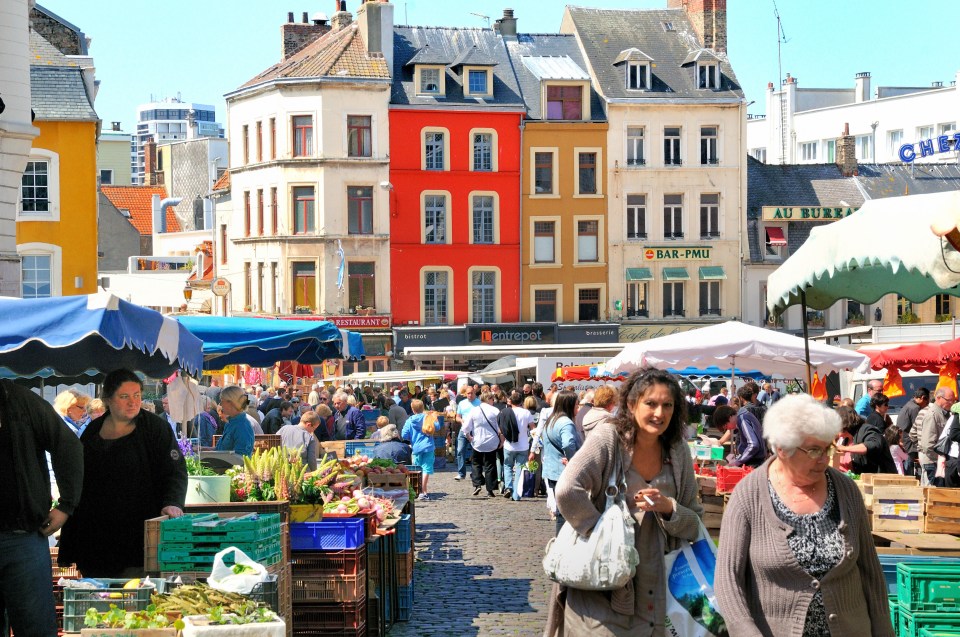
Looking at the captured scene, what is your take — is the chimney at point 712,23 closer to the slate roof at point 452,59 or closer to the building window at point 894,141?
the slate roof at point 452,59

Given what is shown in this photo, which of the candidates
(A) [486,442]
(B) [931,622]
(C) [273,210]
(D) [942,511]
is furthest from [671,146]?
(B) [931,622]

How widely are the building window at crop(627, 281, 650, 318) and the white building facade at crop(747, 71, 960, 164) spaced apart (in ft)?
79.8

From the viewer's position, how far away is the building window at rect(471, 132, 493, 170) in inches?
2162

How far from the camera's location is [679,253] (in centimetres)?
5562

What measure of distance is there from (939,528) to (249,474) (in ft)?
15.5

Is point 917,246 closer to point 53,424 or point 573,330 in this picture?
point 53,424

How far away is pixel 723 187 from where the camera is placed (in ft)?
184

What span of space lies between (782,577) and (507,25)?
55.2 m

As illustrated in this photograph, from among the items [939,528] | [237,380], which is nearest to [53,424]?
[939,528]

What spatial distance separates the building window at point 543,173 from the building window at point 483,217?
1.93 metres

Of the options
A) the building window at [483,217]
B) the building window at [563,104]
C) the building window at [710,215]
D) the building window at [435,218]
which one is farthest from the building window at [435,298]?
the building window at [710,215]

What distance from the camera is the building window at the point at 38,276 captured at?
38312mm

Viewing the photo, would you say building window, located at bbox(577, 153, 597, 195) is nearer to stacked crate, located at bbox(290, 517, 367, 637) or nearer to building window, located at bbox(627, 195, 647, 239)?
building window, located at bbox(627, 195, 647, 239)

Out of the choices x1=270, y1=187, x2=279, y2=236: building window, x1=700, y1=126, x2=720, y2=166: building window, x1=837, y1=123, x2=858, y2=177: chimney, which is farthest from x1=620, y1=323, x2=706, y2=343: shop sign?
x1=270, y1=187, x2=279, y2=236: building window
